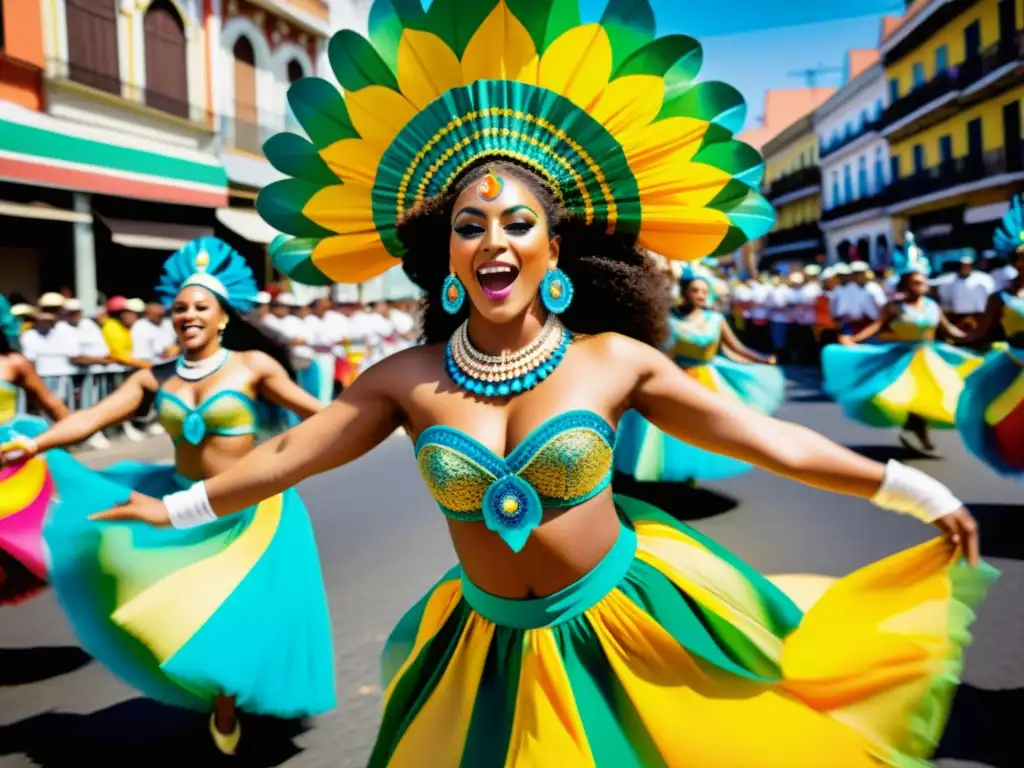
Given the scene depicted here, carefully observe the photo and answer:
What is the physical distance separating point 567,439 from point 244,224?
20.4m

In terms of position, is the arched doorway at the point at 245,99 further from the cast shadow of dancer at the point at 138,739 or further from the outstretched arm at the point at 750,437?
the outstretched arm at the point at 750,437

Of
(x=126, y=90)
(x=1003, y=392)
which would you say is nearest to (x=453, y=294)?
(x=1003, y=392)

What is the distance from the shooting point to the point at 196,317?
4.16 meters

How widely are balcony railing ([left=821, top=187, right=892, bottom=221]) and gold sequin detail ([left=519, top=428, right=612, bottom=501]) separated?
3903 centimetres

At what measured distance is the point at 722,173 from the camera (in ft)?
8.57

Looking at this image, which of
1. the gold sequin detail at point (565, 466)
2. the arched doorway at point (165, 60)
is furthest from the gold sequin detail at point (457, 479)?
the arched doorway at point (165, 60)

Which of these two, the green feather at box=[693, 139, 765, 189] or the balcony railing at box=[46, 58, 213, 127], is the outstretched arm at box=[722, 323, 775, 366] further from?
the balcony railing at box=[46, 58, 213, 127]

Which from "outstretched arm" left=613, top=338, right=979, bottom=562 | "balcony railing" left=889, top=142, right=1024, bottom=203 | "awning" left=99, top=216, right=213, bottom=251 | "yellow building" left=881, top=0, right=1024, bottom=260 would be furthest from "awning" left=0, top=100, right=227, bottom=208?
"balcony railing" left=889, top=142, right=1024, bottom=203

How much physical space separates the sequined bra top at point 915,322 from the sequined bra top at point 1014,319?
2396mm

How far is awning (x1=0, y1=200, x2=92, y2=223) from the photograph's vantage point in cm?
1480

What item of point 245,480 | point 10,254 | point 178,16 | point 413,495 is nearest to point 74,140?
point 10,254

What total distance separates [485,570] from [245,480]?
722mm

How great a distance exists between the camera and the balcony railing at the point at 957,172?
1105 inches

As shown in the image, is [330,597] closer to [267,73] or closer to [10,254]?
[10,254]
